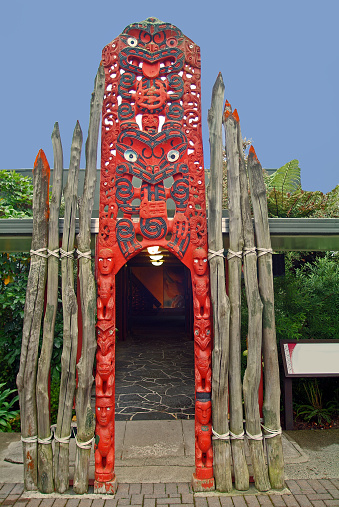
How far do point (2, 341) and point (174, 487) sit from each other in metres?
3.83

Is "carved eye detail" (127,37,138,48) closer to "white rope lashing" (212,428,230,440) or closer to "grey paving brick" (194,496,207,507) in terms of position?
"white rope lashing" (212,428,230,440)

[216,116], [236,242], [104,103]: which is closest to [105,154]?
[104,103]

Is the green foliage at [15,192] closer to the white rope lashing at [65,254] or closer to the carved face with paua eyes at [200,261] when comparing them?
the white rope lashing at [65,254]

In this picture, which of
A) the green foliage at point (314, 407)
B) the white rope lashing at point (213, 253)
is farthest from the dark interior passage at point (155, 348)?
the white rope lashing at point (213, 253)

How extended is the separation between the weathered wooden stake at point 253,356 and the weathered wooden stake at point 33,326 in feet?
6.55

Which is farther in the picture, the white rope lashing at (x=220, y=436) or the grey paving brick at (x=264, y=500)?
the white rope lashing at (x=220, y=436)

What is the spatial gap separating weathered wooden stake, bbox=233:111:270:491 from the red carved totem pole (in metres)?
0.39

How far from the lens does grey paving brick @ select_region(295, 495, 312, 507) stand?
3.23 m

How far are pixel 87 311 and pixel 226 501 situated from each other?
6.86ft

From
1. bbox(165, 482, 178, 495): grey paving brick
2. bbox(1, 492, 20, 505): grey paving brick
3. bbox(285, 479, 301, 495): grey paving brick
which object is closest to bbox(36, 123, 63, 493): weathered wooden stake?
bbox(1, 492, 20, 505): grey paving brick

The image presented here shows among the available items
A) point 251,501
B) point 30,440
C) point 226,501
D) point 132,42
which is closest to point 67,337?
point 30,440

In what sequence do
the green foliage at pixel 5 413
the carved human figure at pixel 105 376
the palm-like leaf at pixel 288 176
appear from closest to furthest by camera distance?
the carved human figure at pixel 105 376 → the green foliage at pixel 5 413 → the palm-like leaf at pixel 288 176

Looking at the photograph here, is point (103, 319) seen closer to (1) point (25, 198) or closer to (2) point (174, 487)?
(2) point (174, 487)

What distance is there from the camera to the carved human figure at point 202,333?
3561 millimetres
